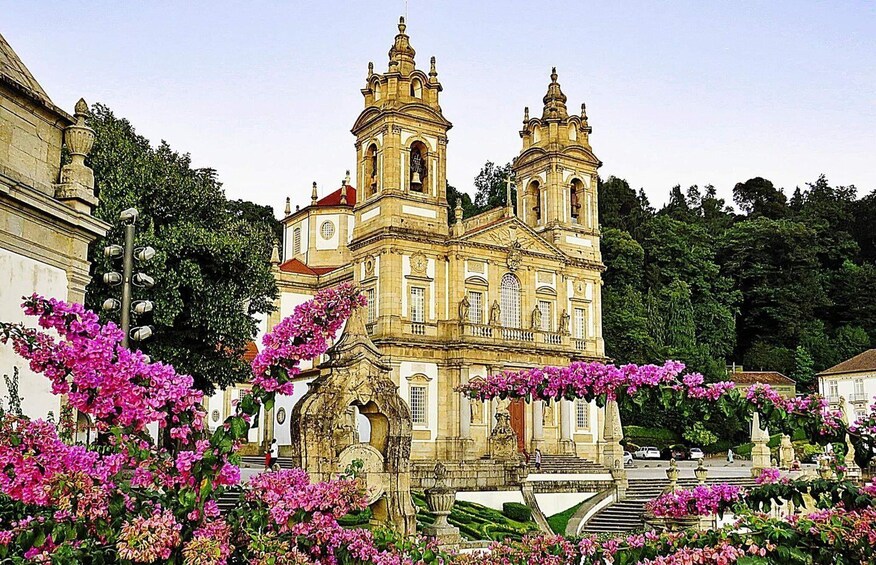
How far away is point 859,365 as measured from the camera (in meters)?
50.3

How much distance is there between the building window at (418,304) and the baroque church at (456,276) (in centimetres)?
5

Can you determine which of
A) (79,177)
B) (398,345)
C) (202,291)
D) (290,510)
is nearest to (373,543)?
(290,510)

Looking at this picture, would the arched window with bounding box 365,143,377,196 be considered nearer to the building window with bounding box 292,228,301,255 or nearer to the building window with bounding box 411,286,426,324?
the building window with bounding box 411,286,426,324

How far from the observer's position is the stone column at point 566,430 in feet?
121

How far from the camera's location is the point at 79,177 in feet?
43.6

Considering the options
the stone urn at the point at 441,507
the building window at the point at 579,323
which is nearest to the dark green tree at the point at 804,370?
the building window at the point at 579,323

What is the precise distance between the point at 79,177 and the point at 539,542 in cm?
963

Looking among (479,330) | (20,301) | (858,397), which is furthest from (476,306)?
(858,397)

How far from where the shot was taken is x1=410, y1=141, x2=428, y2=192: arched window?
36344 mm

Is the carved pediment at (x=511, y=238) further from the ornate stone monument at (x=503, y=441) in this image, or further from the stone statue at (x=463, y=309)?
the ornate stone monument at (x=503, y=441)

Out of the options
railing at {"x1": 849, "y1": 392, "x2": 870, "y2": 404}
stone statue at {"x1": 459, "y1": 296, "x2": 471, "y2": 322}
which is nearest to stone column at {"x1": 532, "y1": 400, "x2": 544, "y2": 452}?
stone statue at {"x1": 459, "y1": 296, "x2": 471, "y2": 322}

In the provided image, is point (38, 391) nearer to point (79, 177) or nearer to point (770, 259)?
point (79, 177)

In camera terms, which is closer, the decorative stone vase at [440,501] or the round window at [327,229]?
the decorative stone vase at [440,501]

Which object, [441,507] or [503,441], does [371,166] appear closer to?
[503,441]
